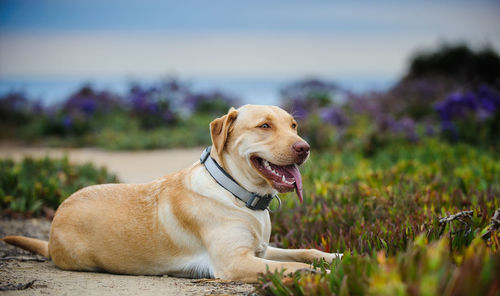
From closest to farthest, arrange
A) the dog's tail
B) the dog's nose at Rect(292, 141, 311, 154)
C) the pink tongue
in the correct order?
the dog's nose at Rect(292, 141, 311, 154) → the pink tongue → the dog's tail

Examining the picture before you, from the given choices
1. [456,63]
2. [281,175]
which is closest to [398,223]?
[281,175]

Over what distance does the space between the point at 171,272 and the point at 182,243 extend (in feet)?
0.94

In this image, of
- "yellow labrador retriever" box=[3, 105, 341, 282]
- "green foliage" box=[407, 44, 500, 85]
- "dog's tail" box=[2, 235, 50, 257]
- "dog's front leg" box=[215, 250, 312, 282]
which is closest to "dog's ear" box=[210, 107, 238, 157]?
"yellow labrador retriever" box=[3, 105, 341, 282]

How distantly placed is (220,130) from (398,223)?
6.11 ft

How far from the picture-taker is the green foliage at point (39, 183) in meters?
6.15

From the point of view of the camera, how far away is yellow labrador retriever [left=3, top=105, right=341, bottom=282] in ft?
12.3

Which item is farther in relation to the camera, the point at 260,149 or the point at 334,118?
the point at 334,118

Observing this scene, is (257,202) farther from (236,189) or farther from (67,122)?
(67,122)

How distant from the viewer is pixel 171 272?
13.1 feet

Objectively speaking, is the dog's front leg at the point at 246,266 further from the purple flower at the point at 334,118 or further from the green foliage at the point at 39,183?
the purple flower at the point at 334,118

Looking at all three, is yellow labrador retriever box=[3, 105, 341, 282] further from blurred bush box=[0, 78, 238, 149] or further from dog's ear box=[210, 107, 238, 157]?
blurred bush box=[0, 78, 238, 149]

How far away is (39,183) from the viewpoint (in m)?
6.40

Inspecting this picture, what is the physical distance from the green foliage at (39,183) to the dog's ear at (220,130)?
318cm

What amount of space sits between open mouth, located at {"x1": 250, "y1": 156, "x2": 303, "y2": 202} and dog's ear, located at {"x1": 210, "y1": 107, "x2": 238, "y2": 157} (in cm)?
29
